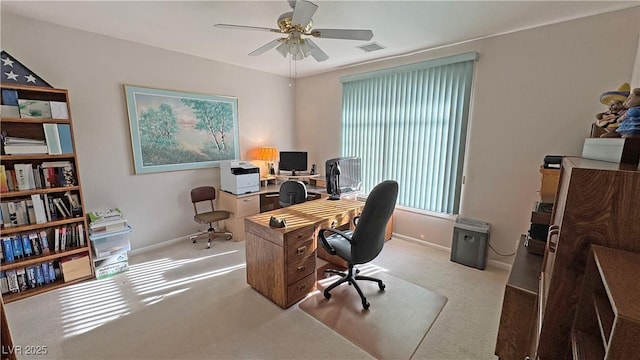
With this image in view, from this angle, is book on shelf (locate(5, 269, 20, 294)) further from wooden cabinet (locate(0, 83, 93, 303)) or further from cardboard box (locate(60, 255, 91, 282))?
cardboard box (locate(60, 255, 91, 282))

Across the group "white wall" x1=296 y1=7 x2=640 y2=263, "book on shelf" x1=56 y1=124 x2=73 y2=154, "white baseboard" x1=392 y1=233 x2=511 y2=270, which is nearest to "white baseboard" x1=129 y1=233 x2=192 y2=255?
"book on shelf" x1=56 y1=124 x2=73 y2=154

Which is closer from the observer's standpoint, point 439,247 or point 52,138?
point 52,138

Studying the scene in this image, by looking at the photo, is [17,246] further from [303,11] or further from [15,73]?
[303,11]

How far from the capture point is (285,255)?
2.08m

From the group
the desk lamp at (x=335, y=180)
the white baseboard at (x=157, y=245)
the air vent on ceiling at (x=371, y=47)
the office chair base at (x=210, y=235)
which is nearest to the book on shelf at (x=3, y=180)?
the white baseboard at (x=157, y=245)

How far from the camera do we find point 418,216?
3482mm

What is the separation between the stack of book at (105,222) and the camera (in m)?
2.60

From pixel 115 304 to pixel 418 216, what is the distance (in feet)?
11.4

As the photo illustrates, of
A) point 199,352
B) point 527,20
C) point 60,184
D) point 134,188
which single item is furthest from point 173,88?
point 527,20

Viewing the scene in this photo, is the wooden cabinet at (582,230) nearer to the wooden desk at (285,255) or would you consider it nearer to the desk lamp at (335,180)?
the wooden desk at (285,255)

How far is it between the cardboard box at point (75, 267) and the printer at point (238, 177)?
169cm

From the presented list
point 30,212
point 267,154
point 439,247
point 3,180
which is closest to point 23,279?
point 30,212

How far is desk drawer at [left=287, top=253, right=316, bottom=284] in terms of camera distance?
2148mm

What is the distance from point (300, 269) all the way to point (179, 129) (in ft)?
8.44
